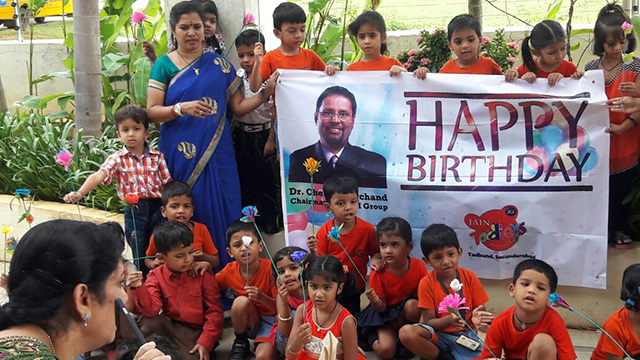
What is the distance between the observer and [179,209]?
462cm

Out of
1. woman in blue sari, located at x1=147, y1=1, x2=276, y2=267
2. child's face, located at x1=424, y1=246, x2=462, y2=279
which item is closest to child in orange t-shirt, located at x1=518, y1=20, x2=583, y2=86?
child's face, located at x1=424, y1=246, x2=462, y2=279

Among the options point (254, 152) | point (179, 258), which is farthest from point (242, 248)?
point (254, 152)

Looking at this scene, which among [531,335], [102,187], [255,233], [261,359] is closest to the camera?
[531,335]

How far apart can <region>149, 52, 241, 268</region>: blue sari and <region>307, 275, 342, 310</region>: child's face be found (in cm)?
118

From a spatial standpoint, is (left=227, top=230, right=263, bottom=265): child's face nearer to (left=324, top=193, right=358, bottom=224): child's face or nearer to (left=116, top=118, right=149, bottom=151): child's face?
(left=324, top=193, right=358, bottom=224): child's face

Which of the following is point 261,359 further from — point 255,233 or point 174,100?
point 174,100

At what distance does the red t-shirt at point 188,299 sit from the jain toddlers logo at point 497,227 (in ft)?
5.12

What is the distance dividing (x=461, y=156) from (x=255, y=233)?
4.26 ft

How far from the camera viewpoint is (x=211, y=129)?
4.84 metres

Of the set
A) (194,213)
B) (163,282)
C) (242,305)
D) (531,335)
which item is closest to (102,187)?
(194,213)

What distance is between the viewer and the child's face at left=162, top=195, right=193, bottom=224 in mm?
4609

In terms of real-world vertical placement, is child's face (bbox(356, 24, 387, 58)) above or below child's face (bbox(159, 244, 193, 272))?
above

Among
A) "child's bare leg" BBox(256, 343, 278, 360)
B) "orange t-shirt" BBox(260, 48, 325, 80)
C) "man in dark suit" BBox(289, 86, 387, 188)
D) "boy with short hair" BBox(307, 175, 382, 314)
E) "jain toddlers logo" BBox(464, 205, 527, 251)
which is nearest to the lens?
"child's bare leg" BBox(256, 343, 278, 360)

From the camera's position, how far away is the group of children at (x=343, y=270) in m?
3.80
